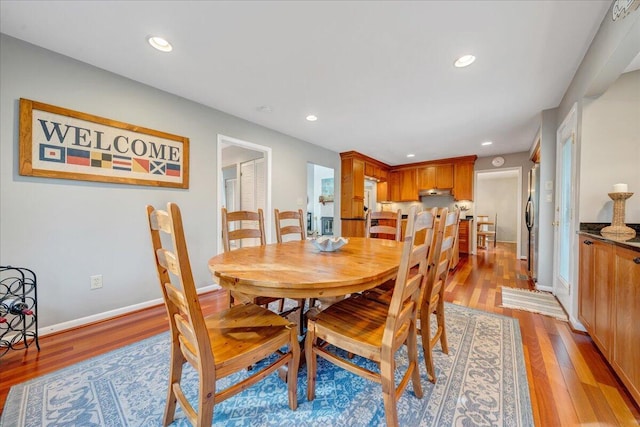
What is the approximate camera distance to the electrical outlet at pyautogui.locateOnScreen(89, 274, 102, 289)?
2.18 meters

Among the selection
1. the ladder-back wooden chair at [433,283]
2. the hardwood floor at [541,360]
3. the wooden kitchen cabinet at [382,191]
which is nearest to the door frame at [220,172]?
the hardwood floor at [541,360]

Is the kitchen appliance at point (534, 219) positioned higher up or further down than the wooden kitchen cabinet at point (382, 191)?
further down

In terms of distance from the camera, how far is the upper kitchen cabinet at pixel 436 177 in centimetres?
564

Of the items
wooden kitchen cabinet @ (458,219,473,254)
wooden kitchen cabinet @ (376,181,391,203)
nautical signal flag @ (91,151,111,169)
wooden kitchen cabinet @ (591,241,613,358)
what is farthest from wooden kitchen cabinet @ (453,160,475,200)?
nautical signal flag @ (91,151,111,169)

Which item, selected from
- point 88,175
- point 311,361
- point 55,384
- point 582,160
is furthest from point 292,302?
point 582,160

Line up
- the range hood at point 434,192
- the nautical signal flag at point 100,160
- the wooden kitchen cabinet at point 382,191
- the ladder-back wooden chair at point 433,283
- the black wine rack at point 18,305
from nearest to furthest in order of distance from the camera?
1. the ladder-back wooden chair at point 433,283
2. the black wine rack at point 18,305
3. the nautical signal flag at point 100,160
4. the range hood at point 434,192
5. the wooden kitchen cabinet at point 382,191

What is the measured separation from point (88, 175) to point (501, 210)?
1030 cm

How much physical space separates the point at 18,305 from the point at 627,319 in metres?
3.72

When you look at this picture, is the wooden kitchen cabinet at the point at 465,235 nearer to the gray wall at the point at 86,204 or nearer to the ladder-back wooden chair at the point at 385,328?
the ladder-back wooden chair at the point at 385,328

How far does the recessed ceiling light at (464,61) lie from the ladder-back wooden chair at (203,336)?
2384 millimetres

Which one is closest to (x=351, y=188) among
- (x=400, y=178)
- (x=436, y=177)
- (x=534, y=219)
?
(x=400, y=178)

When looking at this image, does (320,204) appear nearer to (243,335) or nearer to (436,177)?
(436,177)

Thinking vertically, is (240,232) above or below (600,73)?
below

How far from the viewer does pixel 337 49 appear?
190 centimetres
